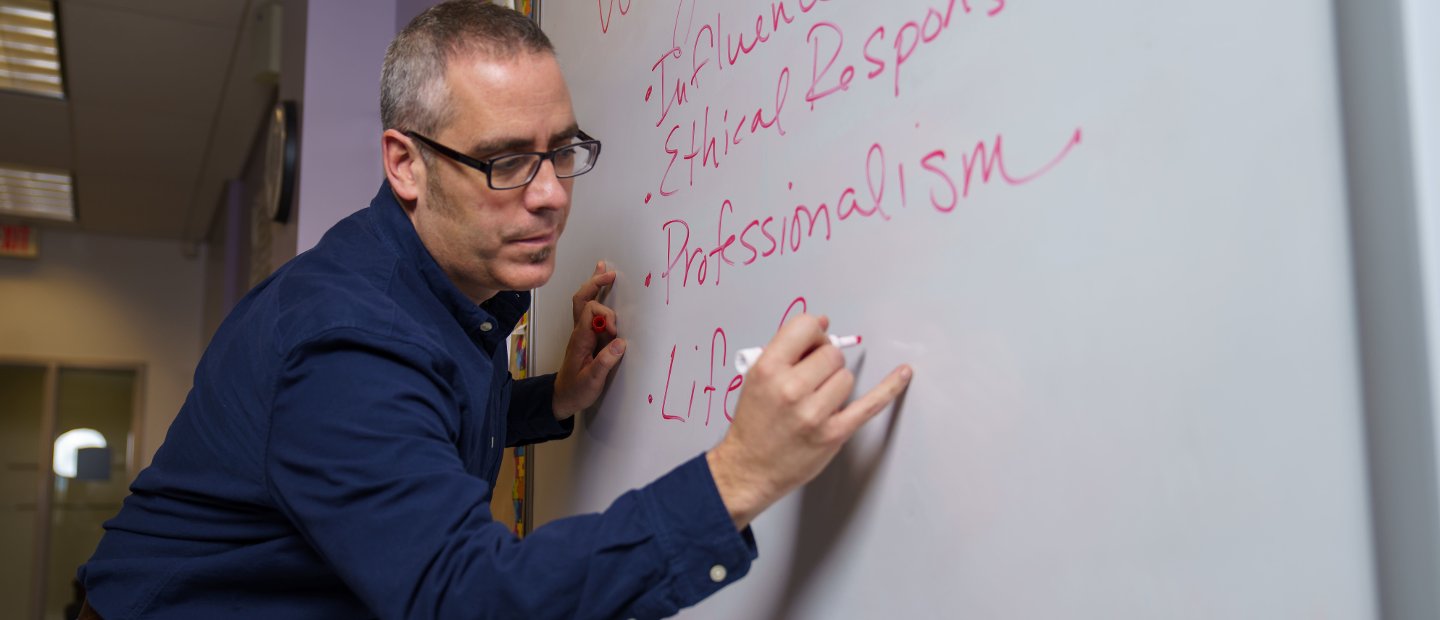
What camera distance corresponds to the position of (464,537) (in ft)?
2.00

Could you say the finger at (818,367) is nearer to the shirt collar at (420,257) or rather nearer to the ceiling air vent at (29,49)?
the shirt collar at (420,257)

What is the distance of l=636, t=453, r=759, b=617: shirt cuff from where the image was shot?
61 centimetres

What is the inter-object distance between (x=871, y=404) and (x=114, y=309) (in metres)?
6.07

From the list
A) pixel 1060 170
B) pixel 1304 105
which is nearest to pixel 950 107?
pixel 1060 170

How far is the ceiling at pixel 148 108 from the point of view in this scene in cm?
294

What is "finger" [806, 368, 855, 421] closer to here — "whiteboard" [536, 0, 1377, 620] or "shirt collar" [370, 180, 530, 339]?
"whiteboard" [536, 0, 1377, 620]

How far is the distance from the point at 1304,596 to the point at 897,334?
11.3 inches

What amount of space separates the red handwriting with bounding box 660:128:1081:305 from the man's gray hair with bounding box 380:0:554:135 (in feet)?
0.71

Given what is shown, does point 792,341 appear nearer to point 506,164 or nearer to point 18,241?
point 506,164

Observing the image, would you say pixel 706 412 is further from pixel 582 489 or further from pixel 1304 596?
pixel 1304 596

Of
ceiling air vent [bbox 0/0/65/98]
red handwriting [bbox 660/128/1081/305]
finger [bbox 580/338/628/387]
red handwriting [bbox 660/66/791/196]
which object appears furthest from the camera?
ceiling air vent [bbox 0/0/65/98]

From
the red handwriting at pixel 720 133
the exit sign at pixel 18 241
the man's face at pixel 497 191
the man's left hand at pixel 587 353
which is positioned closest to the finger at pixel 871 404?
the red handwriting at pixel 720 133

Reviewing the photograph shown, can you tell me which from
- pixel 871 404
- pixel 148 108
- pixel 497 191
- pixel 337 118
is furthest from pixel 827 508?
pixel 148 108

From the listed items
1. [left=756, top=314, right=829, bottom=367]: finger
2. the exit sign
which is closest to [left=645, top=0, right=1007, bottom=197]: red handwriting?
[left=756, top=314, right=829, bottom=367]: finger
